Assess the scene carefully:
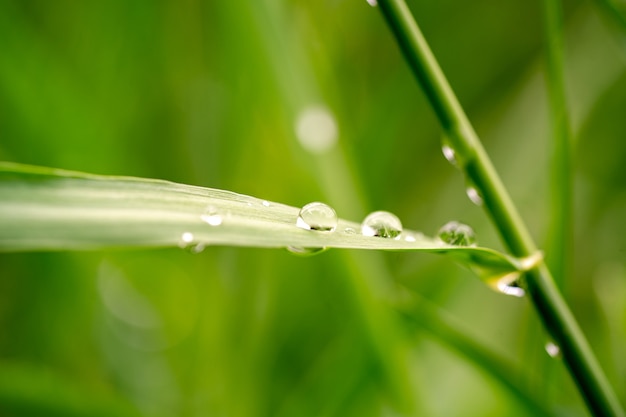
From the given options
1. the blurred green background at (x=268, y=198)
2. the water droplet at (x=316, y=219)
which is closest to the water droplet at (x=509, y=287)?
the water droplet at (x=316, y=219)

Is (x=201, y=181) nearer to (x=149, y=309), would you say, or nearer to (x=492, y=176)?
(x=149, y=309)

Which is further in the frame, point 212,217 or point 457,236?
point 457,236

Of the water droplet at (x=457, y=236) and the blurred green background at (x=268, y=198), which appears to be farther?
the blurred green background at (x=268, y=198)

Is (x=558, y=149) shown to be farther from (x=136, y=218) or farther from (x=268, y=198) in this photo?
(x=268, y=198)

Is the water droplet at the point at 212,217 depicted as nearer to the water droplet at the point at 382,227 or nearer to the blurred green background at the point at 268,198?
the water droplet at the point at 382,227

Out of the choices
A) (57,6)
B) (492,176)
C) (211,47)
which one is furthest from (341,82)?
(492,176)

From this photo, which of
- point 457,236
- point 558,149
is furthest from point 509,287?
point 558,149
